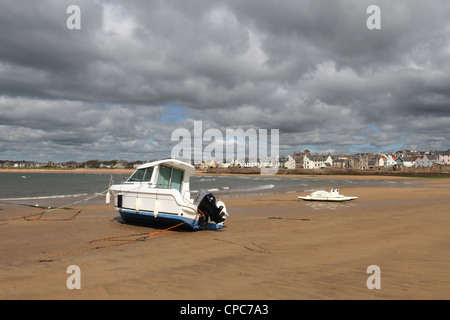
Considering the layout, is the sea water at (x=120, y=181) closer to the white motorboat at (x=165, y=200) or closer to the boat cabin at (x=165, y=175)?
the white motorboat at (x=165, y=200)

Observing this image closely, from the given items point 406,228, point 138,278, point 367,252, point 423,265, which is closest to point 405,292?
point 423,265

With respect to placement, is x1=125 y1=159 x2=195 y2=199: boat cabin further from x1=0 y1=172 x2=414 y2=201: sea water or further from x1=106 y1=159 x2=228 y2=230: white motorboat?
x1=0 y1=172 x2=414 y2=201: sea water

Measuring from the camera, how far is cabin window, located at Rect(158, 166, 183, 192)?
13.2 meters

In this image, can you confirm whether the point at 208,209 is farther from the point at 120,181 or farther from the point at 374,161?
the point at 374,161

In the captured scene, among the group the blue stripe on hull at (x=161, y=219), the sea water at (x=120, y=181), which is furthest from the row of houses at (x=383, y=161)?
the blue stripe on hull at (x=161, y=219)

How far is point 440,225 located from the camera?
11664mm

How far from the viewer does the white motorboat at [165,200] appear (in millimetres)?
11750

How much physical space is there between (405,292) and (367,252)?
286 centimetres

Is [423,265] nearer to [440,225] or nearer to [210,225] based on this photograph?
[440,225]

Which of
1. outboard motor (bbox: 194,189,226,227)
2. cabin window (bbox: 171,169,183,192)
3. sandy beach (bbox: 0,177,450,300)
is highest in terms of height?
cabin window (bbox: 171,169,183,192)

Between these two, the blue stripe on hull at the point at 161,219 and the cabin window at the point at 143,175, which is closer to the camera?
the blue stripe on hull at the point at 161,219

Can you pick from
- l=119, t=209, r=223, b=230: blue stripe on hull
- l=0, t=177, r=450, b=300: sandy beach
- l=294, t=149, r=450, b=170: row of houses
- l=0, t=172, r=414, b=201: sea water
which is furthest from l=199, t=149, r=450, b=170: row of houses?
l=119, t=209, r=223, b=230: blue stripe on hull

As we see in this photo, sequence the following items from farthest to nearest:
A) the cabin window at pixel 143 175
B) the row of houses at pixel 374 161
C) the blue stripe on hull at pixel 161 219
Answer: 1. the row of houses at pixel 374 161
2. the cabin window at pixel 143 175
3. the blue stripe on hull at pixel 161 219

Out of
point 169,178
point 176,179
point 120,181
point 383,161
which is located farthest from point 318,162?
point 169,178
